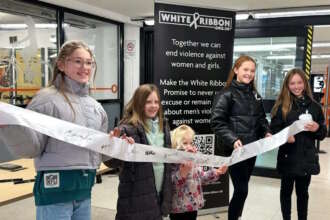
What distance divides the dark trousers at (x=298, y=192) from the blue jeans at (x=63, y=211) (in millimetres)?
1781

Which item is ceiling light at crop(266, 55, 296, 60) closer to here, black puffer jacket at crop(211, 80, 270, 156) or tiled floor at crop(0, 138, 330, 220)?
tiled floor at crop(0, 138, 330, 220)

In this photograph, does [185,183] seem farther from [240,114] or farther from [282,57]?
[282,57]

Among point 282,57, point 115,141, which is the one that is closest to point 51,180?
point 115,141

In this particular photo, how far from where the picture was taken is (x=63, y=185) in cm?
140

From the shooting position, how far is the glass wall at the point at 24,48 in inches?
173

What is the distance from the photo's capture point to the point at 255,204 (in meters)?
3.75

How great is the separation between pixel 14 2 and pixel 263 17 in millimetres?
3579

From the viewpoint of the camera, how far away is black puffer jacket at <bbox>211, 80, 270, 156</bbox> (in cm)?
246

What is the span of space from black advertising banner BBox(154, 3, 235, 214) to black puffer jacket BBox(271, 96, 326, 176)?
797mm

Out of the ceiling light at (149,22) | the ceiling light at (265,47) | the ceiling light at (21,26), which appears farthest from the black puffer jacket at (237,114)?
the ceiling light at (149,22)

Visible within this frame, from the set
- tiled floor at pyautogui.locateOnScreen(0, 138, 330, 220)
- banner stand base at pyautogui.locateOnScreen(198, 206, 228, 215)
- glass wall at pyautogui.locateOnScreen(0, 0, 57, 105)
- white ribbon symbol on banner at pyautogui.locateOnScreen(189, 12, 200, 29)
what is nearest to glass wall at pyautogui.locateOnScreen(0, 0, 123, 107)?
glass wall at pyautogui.locateOnScreen(0, 0, 57, 105)

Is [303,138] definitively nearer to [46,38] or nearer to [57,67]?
[57,67]

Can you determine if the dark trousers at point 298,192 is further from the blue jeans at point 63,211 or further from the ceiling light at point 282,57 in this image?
the ceiling light at point 282,57

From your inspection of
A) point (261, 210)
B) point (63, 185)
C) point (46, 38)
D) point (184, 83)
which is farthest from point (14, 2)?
point (261, 210)
